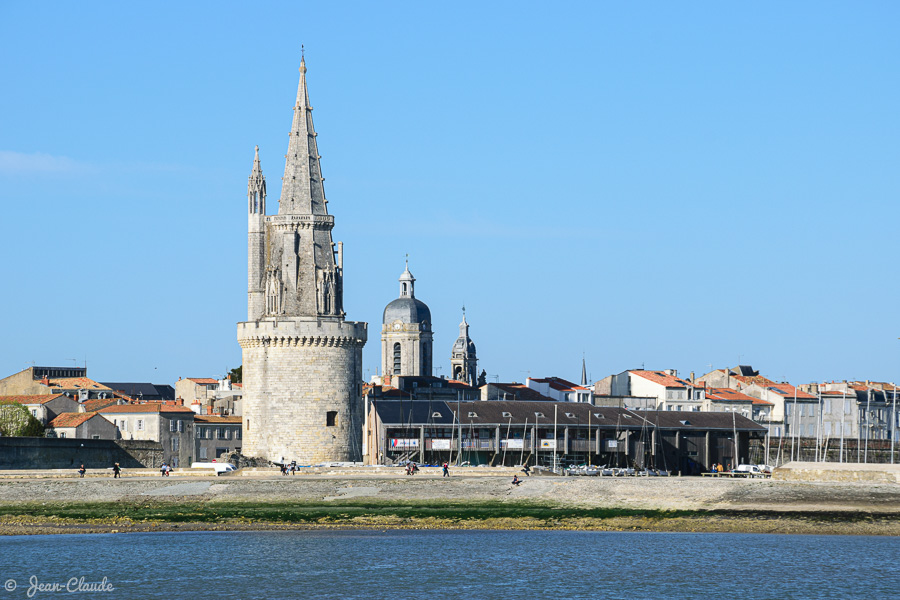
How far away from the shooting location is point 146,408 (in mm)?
97438

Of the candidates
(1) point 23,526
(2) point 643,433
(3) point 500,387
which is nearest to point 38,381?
(3) point 500,387

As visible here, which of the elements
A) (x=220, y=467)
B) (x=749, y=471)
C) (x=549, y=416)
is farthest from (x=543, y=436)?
(x=220, y=467)

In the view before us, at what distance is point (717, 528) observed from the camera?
57531mm

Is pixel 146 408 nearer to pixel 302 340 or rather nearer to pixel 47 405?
pixel 47 405

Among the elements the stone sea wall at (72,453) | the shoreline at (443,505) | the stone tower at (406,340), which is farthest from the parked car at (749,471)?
the stone tower at (406,340)

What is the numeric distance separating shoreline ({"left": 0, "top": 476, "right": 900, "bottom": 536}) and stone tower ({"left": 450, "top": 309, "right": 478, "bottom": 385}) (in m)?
89.6

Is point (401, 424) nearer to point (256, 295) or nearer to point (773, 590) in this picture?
point (256, 295)

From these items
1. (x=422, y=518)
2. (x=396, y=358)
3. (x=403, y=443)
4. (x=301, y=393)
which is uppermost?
(x=396, y=358)

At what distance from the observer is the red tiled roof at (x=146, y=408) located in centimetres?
9691

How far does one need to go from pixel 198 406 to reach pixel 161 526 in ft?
166

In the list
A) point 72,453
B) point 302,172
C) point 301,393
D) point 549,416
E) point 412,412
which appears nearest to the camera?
point 301,393

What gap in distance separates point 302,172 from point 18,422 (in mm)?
27219

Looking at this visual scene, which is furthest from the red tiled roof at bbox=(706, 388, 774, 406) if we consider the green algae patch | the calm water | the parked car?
the calm water

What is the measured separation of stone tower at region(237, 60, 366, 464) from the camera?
7725cm
